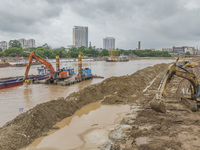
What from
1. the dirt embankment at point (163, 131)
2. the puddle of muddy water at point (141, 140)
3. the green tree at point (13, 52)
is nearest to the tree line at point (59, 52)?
the green tree at point (13, 52)

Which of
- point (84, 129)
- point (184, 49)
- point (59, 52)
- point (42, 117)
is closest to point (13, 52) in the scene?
point (59, 52)

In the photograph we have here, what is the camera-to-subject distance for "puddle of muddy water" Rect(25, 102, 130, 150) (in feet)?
25.5

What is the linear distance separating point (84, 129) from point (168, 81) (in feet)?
19.2

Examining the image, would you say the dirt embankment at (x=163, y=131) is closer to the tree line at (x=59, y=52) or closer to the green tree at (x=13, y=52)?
the tree line at (x=59, y=52)

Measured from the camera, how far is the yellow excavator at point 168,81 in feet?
29.1

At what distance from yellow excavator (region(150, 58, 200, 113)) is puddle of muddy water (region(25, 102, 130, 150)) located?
3.02 metres

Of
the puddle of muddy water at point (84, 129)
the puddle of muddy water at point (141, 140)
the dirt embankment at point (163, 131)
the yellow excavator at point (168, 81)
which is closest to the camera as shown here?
the dirt embankment at point (163, 131)

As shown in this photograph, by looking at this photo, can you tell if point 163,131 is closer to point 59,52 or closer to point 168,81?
point 168,81

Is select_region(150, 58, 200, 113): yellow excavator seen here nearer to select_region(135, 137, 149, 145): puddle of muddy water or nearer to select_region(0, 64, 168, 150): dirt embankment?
select_region(135, 137, 149, 145): puddle of muddy water

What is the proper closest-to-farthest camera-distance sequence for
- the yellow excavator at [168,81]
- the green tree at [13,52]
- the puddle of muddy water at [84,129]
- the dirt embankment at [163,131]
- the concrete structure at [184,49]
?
the dirt embankment at [163,131] < the puddle of muddy water at [84,129] < the yellow excavator at [168,81] < the green tree at [13,52] < the concrete structure at [184,49]

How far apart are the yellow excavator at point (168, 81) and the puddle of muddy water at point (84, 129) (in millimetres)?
3015

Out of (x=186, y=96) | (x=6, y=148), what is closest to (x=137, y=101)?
(x=186, y=96)

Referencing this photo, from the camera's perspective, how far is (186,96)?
1257 centimetres

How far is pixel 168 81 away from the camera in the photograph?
9.79 meters
